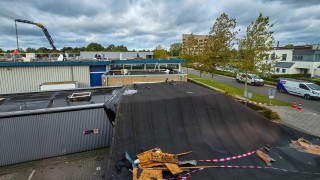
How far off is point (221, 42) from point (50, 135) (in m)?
21.7

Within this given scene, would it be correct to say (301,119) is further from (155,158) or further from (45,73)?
(45,73)

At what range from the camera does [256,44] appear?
18094mm

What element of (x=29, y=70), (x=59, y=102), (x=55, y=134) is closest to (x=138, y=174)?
(x=55, y=134)

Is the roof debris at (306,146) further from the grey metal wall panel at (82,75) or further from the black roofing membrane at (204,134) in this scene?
the grey metal wall panel at (82,75)

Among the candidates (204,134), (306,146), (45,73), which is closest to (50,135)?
(204,134)

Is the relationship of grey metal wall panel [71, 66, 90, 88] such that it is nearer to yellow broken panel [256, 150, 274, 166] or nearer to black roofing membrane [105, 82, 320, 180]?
black roofing membrane [105, 82, 320, 180]

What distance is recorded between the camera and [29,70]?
1798 cm

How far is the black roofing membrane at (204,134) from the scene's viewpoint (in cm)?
555

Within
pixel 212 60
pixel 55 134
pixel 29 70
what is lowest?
pixel 55 134

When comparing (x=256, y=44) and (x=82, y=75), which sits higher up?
(x=256, y=44)

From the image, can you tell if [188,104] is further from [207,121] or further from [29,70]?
[29,70]

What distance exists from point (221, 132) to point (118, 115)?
3.91 metres

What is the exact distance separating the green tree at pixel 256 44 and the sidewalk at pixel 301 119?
15.8ft

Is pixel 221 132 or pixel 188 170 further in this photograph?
pixel 221 132
